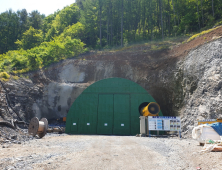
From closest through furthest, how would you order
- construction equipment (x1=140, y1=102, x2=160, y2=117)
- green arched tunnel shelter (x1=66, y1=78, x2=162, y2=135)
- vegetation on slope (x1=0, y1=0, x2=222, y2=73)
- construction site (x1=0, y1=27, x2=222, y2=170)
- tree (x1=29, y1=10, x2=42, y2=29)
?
construction site (x1=0, y1=27, x2=222, y2=170)
construction equipment (x1=140, y1=102, x2=160, y2=117)
green arched tunnel shelter (x1=66, y1=78, x2=162, y2=135)
vegetation on slope (x1=0, y1=0, x2=222, y2=73)
tree (x1=29, y1=10, x2=42, y2=29)

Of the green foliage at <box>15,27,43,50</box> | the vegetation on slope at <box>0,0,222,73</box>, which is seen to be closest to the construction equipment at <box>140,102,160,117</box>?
the vegetation on slope at <box>0,0,222,73</box>

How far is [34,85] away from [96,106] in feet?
42.3

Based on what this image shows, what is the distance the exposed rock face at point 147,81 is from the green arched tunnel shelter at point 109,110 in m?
4.81

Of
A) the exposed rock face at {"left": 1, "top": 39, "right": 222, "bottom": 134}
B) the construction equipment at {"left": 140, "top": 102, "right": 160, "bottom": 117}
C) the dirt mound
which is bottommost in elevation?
the construction equipment at {"left": 140, "top": 102, "right": 160, "bottom": 117}

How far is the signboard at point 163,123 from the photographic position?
61.8 ft

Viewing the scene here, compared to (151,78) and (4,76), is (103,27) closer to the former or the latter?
(151,78)

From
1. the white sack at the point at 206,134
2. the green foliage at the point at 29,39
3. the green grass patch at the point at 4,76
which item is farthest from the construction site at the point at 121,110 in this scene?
the green foliage at the point at 29,39

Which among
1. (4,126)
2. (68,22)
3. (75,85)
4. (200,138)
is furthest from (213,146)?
(68,22)

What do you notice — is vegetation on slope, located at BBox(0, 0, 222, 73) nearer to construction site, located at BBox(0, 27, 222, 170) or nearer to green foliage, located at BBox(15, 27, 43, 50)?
green foliage, located at BBox(15, 27, 43, 50)

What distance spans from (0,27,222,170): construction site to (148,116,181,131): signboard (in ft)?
0.30

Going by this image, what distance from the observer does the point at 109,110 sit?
24.2 meters

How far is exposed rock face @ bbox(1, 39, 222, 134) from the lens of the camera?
2125 centimetres

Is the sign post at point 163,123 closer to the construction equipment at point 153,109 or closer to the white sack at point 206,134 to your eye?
the construction equipment at point 153,109

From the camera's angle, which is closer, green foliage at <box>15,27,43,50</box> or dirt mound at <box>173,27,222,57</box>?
dirt mound at <box>173,27,222,57</box>
